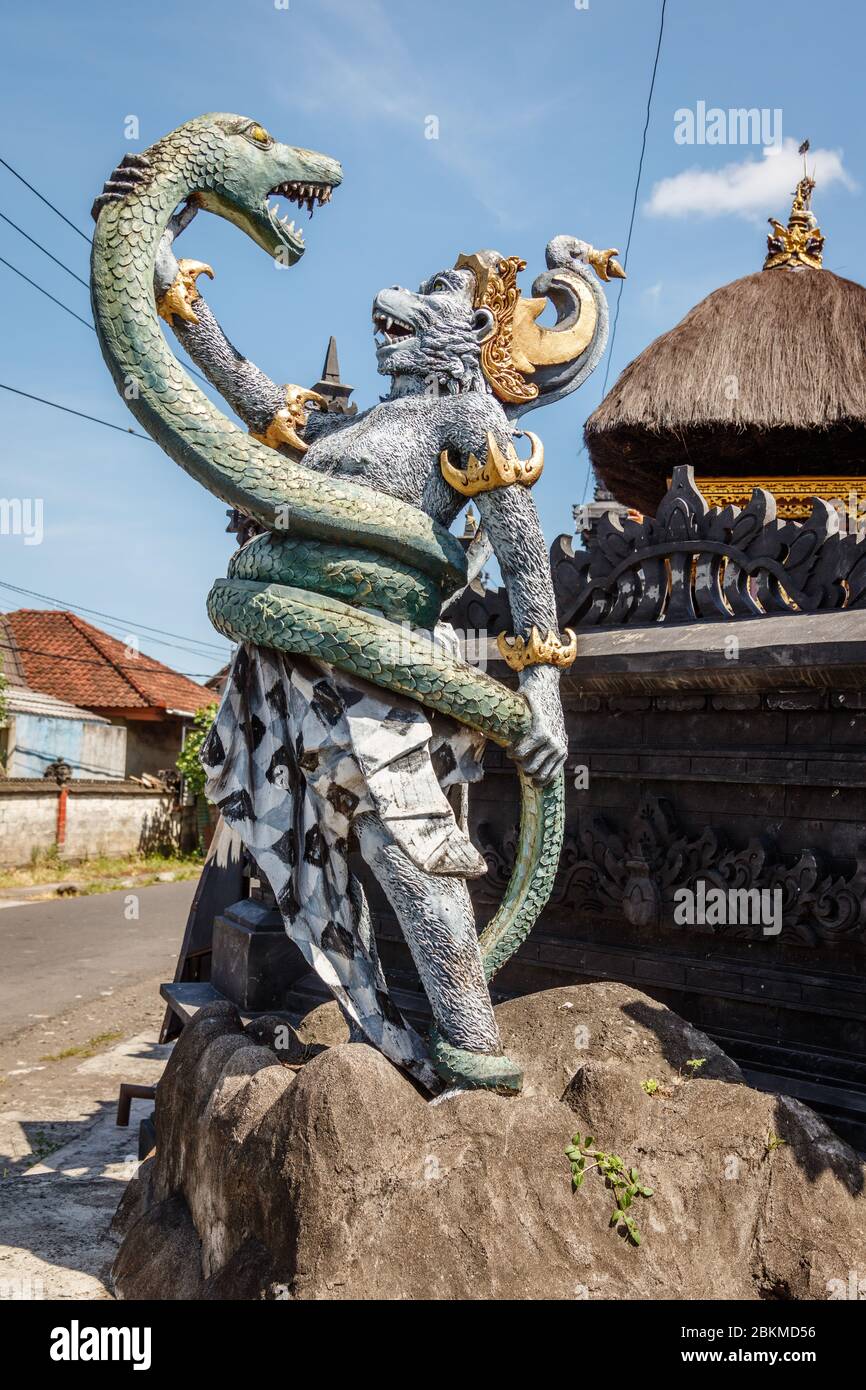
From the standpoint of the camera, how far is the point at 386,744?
10.8 ft

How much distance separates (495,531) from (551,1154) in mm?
1778

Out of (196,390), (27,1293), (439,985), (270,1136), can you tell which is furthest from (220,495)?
(27,1293)

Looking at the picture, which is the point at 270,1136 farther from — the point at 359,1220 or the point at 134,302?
the point at 134,302

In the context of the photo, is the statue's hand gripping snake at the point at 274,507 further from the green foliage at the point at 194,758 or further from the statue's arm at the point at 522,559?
the green foliage at the point at 194,758

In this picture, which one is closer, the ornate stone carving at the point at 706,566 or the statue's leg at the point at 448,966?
the statue's leg at the point at 448,966

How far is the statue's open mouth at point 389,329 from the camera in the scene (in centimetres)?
370

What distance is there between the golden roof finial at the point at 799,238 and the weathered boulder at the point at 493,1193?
17.0ft

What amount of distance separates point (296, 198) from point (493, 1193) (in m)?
2.96

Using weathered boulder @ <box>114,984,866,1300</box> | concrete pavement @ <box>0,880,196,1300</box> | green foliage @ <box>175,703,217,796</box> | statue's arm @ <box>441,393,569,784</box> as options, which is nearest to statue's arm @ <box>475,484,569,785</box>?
statue's arm @ <box>441,393,569,784</box>

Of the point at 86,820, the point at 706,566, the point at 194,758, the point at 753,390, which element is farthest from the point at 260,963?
the point at 194,758

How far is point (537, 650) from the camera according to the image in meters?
→ 3.51

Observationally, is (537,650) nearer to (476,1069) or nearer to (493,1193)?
(476,1069)

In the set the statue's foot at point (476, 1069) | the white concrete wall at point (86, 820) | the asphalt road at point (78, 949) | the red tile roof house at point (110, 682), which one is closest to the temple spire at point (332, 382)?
the statue's foot at point (476, 1069)

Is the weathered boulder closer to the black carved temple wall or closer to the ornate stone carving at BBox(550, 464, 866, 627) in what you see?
the black carved temple wall
